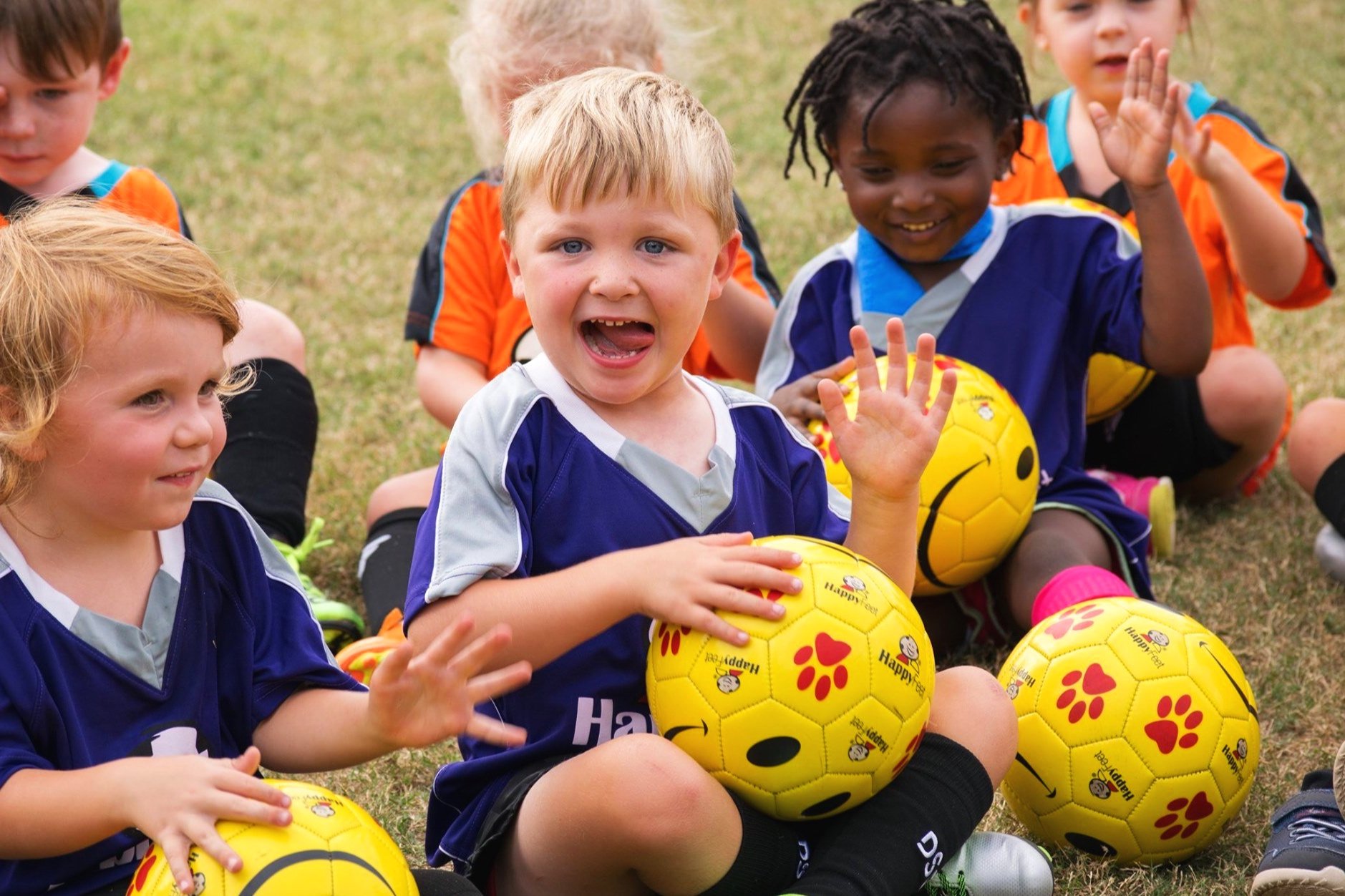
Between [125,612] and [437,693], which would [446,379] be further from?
[437,693]

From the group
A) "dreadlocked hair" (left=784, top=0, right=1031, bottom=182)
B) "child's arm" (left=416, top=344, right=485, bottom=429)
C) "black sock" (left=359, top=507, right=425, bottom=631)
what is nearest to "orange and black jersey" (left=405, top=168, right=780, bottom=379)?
"child's arm" (left=416, top=344, right=485, bottom=429)

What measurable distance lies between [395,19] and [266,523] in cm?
679

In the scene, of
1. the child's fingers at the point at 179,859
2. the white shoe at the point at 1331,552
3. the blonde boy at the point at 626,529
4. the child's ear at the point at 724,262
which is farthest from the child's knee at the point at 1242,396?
the child's fingers at the point at 179,859

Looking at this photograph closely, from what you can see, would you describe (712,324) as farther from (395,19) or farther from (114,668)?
(395,19)

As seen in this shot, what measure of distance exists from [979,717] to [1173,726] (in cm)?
39

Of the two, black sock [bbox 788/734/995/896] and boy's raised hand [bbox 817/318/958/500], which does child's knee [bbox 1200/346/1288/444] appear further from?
black sock [bbox 788/734/995/896]

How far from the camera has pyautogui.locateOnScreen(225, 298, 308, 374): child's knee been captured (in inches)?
166

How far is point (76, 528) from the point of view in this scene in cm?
238

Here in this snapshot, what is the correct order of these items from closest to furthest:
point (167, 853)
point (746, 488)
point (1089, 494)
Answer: point (167, 853) < point (746, 488) < point (1089, 494)

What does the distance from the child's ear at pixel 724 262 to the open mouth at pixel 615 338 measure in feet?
0.67

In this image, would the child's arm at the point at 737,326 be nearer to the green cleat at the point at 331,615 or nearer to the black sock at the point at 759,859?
the green cleat at the point at 331,615

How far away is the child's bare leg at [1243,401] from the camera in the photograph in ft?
14.2

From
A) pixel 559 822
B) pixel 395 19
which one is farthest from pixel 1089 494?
pixel 395 19

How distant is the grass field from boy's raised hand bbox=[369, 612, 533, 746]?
2.92 feet
